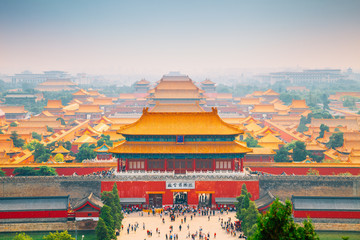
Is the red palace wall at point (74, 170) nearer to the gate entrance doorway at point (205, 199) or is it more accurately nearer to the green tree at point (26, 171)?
the green tree at point (26, 171)

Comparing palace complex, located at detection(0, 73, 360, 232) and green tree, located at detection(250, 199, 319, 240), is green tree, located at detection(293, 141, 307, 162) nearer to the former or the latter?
palace complex, located at detection(0, 73, 360, 232)

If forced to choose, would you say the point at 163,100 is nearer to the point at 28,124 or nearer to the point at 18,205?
the point at 28,124

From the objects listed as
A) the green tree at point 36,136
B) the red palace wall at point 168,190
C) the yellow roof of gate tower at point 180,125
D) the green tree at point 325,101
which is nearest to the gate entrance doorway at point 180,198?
the red palace wall at point 168,190

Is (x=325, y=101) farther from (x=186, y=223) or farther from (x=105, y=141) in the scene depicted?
(x=186, y=223)

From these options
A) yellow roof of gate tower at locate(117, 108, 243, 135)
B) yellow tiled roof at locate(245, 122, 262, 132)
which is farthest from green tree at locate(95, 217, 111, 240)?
yellow tiled roof at locate(245, 122, 262, 132)

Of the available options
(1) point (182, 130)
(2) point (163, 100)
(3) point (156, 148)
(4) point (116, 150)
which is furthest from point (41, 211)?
(2) point (163, 100)

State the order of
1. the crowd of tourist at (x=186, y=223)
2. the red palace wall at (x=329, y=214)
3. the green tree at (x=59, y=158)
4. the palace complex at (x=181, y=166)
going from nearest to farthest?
1. the crowd of tourist at (x=186, y=223)
2. the red palace wall at (x=329, y=214)
3. the palace complex at (x=181, y=166)
4. the green tree at (x=59, y=158)
